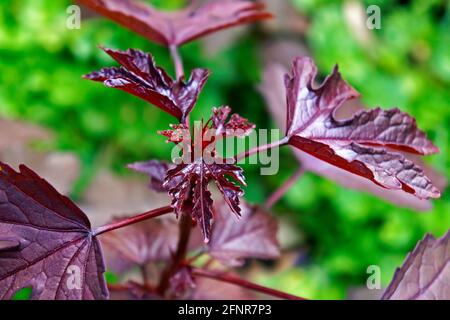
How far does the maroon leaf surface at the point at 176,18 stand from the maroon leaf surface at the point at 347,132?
7.6 inches

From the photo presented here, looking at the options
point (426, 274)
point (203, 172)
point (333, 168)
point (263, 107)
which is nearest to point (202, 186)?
point (203, 172)

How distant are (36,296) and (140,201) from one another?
1.49 meters

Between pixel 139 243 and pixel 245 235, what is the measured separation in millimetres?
151

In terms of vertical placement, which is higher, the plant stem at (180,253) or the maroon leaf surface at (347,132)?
the maroon leaf surface at (347,132)

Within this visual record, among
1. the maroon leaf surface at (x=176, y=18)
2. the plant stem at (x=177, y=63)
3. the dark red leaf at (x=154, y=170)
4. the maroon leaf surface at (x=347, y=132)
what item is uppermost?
the maroon leaf surface at (x=176, y=18)

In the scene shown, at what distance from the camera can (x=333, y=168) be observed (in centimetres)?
85

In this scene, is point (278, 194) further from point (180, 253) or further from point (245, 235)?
point (180, 253)

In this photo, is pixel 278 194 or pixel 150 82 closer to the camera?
pixel 150 82

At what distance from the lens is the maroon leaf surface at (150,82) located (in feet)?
1.68

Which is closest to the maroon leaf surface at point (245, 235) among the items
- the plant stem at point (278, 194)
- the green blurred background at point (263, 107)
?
the plant stem at point (278, 194)

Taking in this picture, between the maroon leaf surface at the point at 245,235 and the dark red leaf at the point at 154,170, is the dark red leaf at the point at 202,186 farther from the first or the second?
the maroon leaf surface at the point at 245,235
